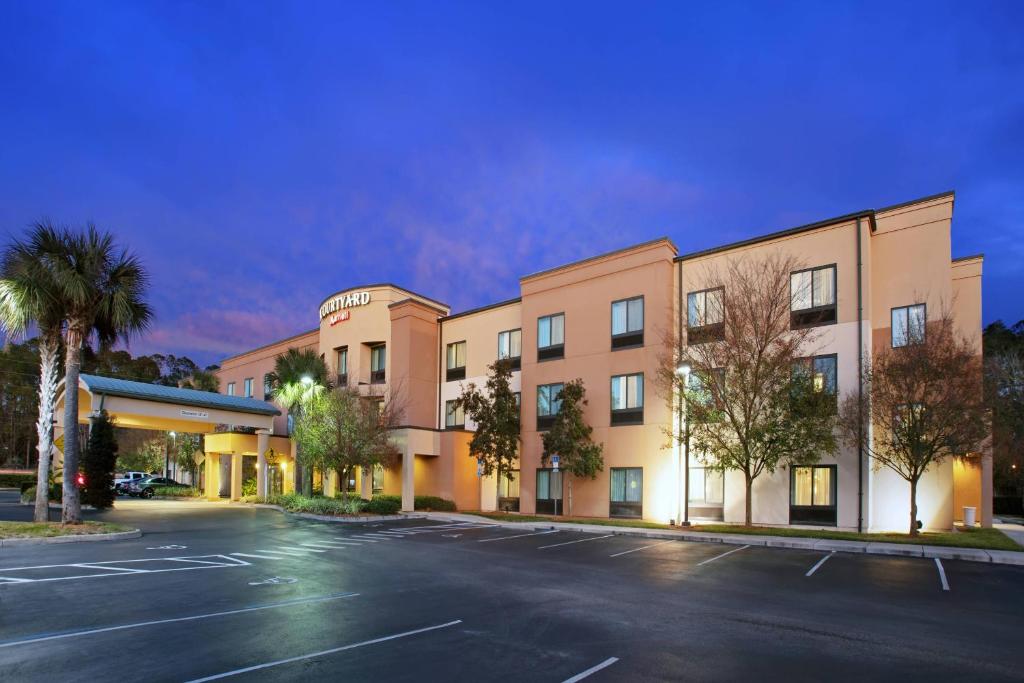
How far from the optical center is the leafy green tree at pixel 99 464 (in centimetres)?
2966

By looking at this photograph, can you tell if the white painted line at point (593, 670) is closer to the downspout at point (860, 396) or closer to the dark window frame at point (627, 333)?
the downspout at point (860, 396)

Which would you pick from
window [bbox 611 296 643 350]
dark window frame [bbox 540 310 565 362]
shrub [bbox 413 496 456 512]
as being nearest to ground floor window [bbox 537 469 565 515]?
shrub [bbox 413 496 456 512]

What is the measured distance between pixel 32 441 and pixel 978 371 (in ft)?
279

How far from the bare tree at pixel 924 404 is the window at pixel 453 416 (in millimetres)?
19502

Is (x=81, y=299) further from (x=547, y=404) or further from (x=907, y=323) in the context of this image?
(x=907, y=323)

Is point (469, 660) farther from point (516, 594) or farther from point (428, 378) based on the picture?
point (428, 378)

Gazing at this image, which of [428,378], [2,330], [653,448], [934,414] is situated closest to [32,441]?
[428,378]

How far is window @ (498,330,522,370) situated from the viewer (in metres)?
34.3

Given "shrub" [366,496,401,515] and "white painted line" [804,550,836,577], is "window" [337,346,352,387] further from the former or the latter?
"white painted line" [804,550,836,577]

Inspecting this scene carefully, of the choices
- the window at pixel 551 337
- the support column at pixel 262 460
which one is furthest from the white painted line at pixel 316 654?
the support column at pixel 262 460

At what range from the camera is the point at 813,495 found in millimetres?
24328

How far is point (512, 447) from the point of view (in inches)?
1239

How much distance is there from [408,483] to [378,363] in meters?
9.58

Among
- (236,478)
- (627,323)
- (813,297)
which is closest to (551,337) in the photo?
(627,323)
